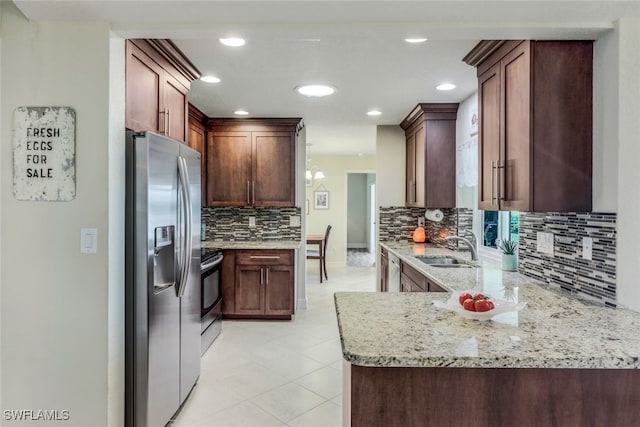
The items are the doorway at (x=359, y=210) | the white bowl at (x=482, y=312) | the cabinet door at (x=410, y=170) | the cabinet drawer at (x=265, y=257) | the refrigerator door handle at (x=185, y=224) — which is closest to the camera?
the white bowl at (x=482, y=312)

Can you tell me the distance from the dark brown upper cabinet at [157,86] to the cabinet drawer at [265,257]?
1803 mm

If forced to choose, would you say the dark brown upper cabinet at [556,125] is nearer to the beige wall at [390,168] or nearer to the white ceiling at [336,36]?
the white ceiling at [336,36]

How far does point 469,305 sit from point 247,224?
150 inches

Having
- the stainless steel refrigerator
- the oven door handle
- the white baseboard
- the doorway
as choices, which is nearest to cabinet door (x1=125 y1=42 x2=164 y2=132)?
the stainless steel refrigerator

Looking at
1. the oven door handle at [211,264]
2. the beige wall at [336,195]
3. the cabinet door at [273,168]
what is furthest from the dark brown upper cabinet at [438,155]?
the beige wall at [336,195]

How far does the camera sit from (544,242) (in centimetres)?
238

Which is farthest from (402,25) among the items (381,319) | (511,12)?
(381,319)

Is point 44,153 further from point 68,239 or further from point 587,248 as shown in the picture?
point 587,248

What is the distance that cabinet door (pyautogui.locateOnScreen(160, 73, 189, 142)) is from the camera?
8.29 ft

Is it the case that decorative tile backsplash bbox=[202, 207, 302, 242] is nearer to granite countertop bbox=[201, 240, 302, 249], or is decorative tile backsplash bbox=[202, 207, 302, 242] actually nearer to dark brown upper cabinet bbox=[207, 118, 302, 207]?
granite countertop bbox=[201, 240, 302, 249]

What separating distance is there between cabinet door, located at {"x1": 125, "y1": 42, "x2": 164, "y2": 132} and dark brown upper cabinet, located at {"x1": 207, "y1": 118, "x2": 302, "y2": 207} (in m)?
2.24

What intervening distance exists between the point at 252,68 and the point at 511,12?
1.80m

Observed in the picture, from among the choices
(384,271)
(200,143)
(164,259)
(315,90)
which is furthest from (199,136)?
(384,271)

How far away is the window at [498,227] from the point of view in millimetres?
3135
